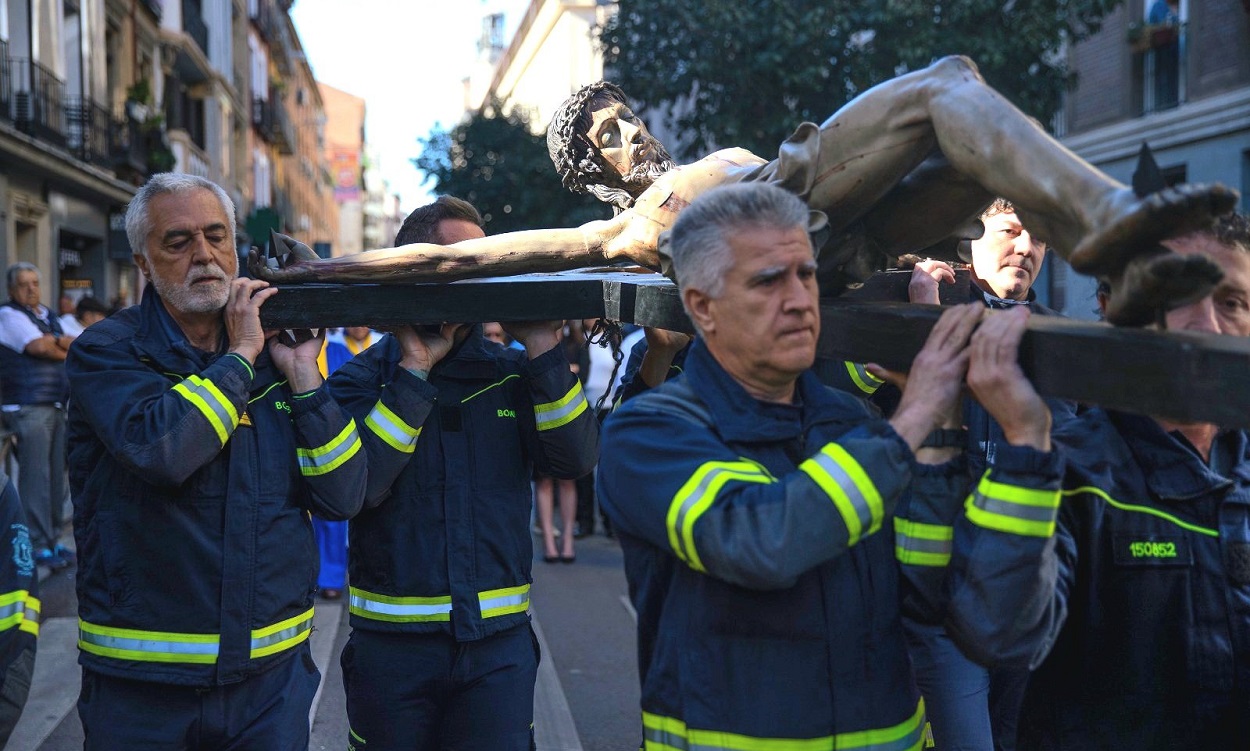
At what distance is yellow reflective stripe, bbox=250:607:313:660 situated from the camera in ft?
10.4

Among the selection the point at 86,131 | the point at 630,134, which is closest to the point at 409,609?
the point at 630,134

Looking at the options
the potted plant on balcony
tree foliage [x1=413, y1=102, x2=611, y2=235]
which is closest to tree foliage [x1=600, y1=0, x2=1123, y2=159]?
tree foliage [x1=413, y1=102, x2=611, y2=235]

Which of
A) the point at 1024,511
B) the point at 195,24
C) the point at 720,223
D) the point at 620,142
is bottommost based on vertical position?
the point at 1024,511

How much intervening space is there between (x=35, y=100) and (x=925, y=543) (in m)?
18.1

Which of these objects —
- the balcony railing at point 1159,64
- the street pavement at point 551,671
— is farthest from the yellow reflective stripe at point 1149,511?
the balcony railing at point 1159,64

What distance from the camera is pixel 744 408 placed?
2234 mm

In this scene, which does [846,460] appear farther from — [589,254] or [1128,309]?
[589,254]

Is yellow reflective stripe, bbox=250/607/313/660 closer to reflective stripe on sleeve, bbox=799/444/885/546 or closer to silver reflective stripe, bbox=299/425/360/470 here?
silver reflective stripe, bbox=299/425/360/470

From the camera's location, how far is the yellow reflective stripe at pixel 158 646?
10.1 ft

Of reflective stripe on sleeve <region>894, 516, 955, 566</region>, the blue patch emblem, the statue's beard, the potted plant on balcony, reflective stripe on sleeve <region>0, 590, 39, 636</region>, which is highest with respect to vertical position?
the potted plant on balcony

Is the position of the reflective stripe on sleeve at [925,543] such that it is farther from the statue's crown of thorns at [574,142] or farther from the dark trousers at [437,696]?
the statue's crown of thorns at [574,142]

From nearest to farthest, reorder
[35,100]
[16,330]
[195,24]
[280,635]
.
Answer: [280,635]
[16,330]
[35,100]
[195,24]

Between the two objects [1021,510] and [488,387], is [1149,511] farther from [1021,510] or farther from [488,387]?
[488,387]

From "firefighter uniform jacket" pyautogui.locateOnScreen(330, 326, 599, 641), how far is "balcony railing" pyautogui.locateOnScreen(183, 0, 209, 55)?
89.5ft
